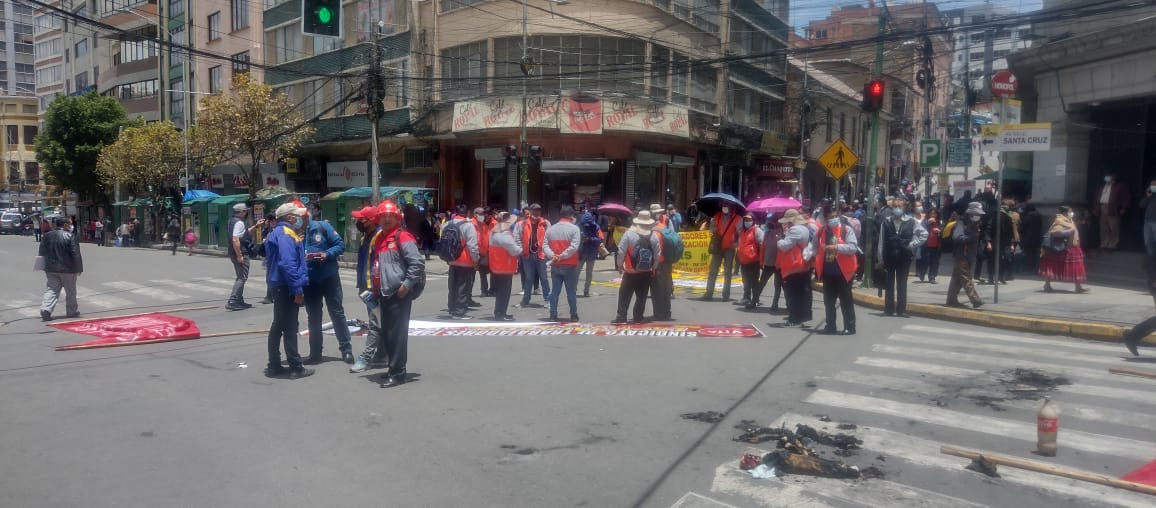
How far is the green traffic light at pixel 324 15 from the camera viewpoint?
11.3 m

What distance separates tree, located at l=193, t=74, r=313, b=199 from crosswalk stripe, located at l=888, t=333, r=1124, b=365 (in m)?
29.3

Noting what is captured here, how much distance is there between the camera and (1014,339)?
1090 cm

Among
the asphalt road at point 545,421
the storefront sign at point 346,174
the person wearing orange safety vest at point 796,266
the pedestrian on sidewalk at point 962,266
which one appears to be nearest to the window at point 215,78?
the storefront sign at point 346,174

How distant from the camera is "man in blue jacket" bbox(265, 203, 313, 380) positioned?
26.1ft

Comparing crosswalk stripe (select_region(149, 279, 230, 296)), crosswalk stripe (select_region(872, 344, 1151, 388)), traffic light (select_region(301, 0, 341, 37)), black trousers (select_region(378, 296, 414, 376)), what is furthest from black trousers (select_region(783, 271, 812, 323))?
crosswalk stripe (select_region(149, 279, 230, 296))

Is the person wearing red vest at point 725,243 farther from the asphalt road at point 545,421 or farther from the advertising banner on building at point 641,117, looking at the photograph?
the advertising banner on building at point 641,117

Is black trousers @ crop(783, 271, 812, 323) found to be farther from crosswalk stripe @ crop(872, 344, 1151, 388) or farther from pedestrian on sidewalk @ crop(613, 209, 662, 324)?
pedestrian on sidewalk @ crop(613, 209, 662, 324)

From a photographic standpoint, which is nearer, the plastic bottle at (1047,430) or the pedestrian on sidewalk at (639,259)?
the plastic bottle at (1047,430)

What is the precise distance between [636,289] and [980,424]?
5458 mm

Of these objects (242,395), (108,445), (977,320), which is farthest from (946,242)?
(108,445)

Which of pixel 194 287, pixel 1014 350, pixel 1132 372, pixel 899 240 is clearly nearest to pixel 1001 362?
pixel 1014 350

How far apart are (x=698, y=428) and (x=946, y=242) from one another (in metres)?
10.4

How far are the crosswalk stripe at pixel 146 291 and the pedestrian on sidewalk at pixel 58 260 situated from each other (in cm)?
298

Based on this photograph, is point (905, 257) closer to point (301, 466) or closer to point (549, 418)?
point (549, 418)
